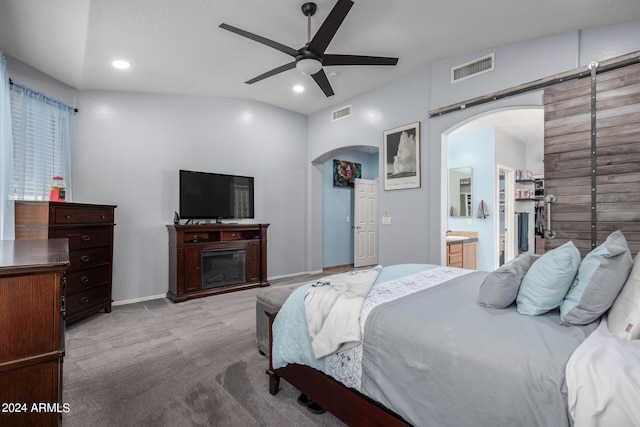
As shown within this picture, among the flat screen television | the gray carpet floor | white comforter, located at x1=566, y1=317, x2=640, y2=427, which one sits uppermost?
the flat screen television

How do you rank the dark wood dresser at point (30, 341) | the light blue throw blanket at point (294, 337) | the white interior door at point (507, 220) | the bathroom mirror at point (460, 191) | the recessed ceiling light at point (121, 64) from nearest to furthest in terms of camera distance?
the dark wood dresser at point (30, 341) < the light blue throw blanket at point (294, 337) < the recessed ceiling light at point (121, 64) < the bathroom mirror at point (460, 191) < the white interior door at point (507, 220)

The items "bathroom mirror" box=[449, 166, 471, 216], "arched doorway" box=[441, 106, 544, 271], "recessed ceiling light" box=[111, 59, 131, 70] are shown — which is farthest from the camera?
"bathroom mirror" box=[449, 166, 471, 216]

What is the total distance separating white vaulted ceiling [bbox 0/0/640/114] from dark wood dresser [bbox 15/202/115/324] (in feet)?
5.15

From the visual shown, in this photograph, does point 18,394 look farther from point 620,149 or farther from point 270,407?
point 620,149

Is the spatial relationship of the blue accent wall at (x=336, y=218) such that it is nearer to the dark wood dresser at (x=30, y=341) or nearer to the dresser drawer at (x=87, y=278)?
the dresser drawer at (x=87, y=278)

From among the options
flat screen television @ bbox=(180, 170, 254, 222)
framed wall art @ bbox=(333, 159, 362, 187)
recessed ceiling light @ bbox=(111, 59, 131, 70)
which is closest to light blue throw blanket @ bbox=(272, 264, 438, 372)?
flat screen television @ bbox=(180, 170, 254, 222)

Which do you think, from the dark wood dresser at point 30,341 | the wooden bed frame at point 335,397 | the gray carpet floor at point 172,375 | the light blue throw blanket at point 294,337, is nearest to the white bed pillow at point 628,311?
the wooden bed frame at point 335,397

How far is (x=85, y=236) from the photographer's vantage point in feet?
10.9

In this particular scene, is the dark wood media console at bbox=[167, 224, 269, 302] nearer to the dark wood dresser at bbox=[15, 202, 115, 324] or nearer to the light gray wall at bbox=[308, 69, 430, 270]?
the dark wood dresser at bbox=[15, 202, 115, 324]

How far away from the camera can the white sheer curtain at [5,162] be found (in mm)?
2768

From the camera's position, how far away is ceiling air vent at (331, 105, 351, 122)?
5074mm

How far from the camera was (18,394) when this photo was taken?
1082 mm

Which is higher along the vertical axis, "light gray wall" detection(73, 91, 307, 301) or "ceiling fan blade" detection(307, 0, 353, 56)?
"ceiling fan blade" detection(307, 0, 353, 56)

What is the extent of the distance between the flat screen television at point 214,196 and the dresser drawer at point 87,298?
131 cm
